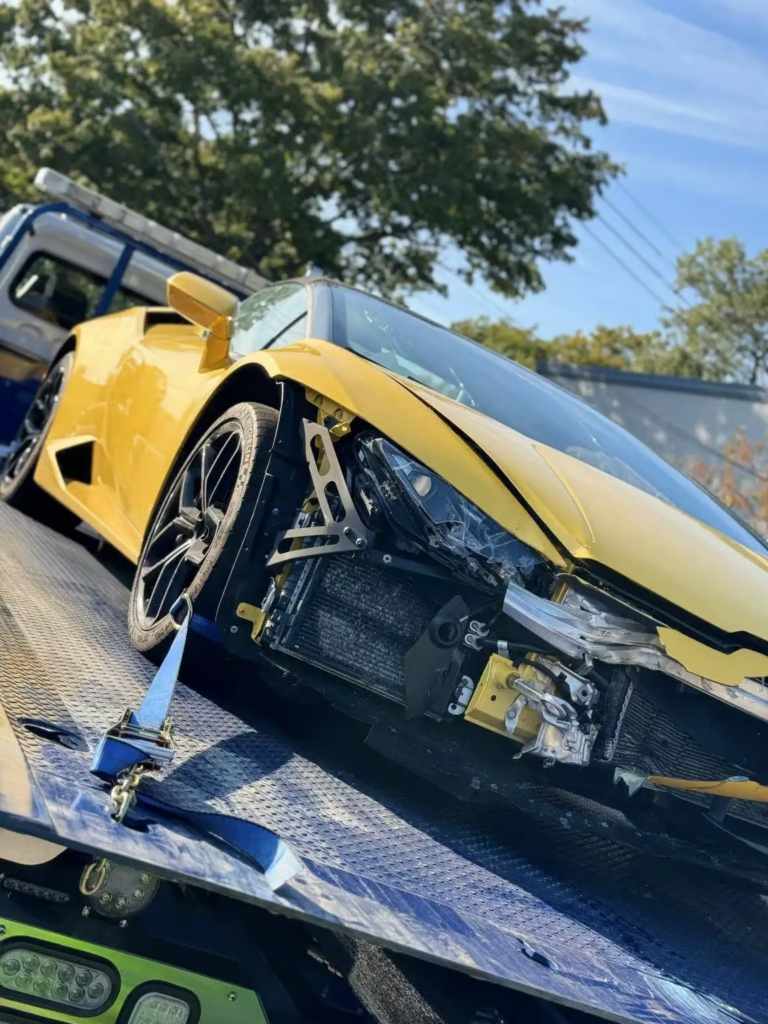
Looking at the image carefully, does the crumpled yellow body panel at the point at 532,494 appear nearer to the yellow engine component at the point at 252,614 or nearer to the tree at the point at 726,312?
the yellow engine component at the point at 252,614

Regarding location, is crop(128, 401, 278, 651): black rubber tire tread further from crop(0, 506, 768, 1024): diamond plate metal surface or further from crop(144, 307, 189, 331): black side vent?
crop(144, 307, 189, 331): black side vent

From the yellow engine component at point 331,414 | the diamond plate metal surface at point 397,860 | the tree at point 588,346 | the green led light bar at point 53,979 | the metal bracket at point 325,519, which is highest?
the tree at point 588,346

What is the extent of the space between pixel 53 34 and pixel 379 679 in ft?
74.4

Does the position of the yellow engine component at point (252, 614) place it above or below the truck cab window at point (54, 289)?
below

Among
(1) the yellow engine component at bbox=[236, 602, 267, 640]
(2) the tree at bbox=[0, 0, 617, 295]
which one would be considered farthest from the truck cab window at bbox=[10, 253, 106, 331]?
(2) the tree at bbox=[0, 0, 617, 295]

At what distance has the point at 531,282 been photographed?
2225cm

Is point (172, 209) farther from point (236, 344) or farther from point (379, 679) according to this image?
point (379, 679)

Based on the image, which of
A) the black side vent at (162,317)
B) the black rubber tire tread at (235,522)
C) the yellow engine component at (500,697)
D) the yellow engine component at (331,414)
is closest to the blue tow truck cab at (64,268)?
the black side vent at (162,317)

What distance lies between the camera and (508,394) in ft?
11.4

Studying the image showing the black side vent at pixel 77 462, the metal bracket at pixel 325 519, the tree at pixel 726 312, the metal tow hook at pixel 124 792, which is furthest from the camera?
the tree at pixel 726 312

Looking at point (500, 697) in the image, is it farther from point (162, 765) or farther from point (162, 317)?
point (162, 317)

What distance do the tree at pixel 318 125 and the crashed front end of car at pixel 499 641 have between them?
57.6 feet

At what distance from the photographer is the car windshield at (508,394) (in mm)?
3236

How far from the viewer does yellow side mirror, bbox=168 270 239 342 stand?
3.48 meters
